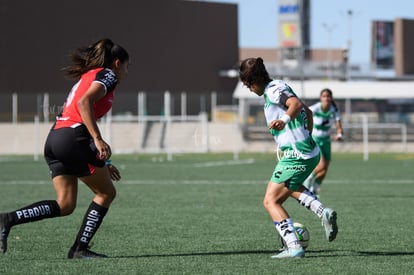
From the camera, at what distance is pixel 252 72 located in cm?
894

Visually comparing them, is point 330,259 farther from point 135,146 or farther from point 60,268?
point 135,146

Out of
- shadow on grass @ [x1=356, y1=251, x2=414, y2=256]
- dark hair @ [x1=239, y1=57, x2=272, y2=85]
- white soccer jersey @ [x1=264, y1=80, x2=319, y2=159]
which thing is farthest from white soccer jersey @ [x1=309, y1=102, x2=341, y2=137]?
dark hair @ [x1=239, y1=57, x2=272, y2=85]

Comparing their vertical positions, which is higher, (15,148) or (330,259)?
(330,259)

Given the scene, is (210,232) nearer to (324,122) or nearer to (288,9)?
(324,122)

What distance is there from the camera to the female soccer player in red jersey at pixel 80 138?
8508 mm

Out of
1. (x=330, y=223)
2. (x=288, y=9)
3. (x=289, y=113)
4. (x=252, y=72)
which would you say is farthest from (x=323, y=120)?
(x=288, y=9)

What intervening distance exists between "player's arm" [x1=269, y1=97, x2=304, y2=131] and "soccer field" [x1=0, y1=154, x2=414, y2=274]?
4.02 ft

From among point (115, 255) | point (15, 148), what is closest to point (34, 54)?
point (15, 148)

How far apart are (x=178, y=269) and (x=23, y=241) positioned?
2874 mm

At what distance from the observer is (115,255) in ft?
30.7

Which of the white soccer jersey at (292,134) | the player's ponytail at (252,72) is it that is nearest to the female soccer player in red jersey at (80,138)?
the player's ponytail at (252,72)

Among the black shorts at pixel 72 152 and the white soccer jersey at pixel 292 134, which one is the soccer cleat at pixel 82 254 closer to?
the black shorts at pixel 72 152

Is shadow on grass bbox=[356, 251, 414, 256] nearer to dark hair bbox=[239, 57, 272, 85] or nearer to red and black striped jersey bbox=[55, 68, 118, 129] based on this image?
dark hair bbox=[239, 57, 272, 85]

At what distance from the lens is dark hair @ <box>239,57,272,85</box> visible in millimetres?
8930
